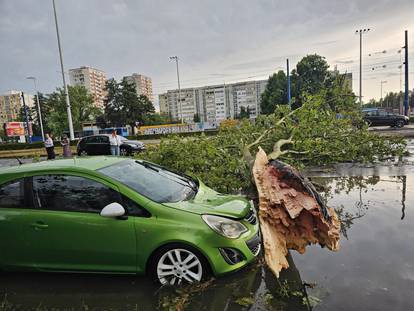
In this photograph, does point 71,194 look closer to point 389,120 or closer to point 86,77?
point 389,120

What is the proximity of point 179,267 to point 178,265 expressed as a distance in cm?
2

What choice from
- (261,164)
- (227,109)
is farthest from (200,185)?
(227,109)

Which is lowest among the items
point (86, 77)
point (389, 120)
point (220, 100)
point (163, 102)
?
point (389, 120)

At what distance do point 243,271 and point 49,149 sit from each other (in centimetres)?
1581

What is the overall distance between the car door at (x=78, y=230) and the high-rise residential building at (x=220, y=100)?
393 ft

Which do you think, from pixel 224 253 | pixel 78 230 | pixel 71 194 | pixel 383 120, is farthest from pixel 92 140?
pixel 383 120

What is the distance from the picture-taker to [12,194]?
3.62 meters

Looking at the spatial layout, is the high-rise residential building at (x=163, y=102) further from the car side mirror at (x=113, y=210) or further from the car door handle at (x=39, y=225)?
the car side mirror at (x=113, y=210)

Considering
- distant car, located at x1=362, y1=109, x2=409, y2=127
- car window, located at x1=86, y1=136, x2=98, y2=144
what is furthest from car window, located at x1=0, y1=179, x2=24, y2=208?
distant car, located at x1=362, y1=109, x2=409, y2=127

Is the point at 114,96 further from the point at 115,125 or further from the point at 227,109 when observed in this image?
the point at 227,109

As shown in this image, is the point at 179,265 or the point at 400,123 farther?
the point at 400,123

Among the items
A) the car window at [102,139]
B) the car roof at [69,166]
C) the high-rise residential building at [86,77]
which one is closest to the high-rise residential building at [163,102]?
the high-rise residential building at [86,77]

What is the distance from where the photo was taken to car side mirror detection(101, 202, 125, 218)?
3217mm

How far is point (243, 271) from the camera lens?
363cm
